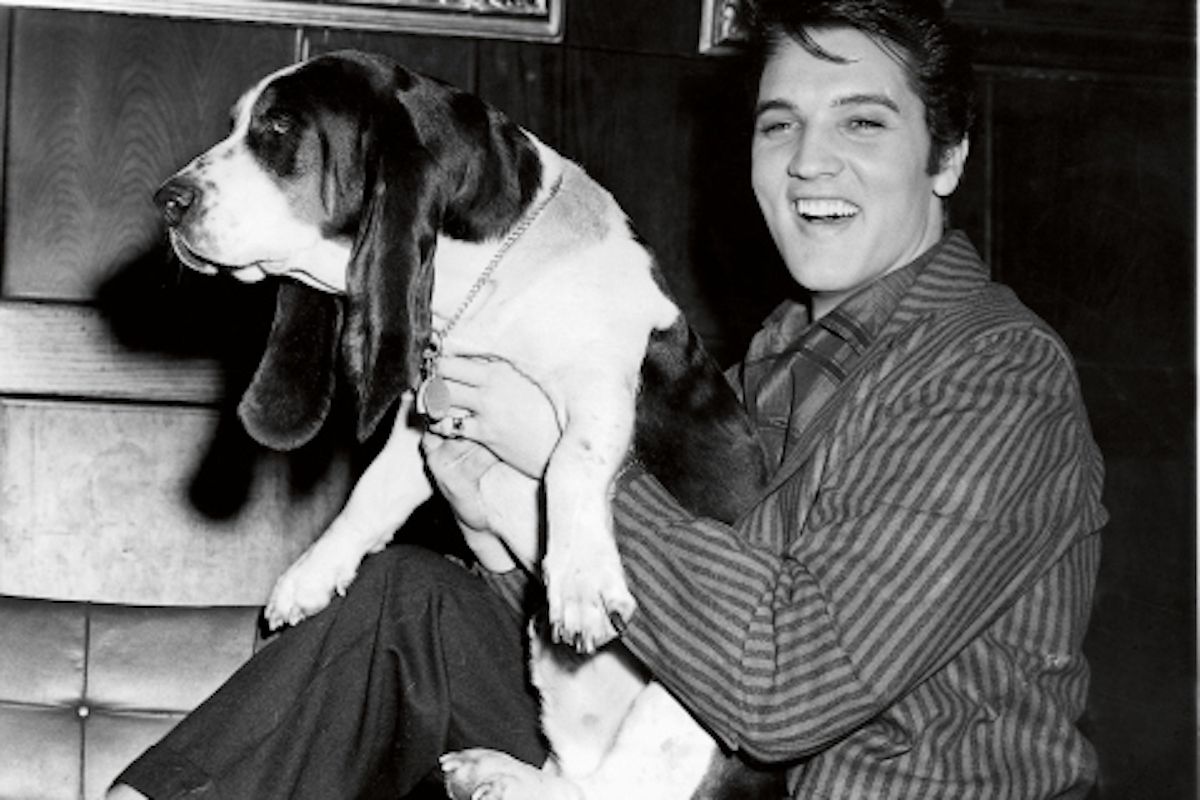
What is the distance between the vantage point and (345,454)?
3.40m

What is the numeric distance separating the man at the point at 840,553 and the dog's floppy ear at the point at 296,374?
198 mm

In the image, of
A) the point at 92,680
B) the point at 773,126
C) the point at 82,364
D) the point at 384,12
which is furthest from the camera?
the point at 384,12

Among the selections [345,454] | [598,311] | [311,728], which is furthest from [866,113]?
[345,454]

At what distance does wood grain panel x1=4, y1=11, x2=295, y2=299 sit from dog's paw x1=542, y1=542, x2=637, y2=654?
6.05ft

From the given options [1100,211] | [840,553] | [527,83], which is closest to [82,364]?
[527,83]

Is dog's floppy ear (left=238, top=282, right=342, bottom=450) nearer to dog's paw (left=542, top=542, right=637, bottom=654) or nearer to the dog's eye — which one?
the dog's eye

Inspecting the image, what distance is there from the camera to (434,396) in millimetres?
2092

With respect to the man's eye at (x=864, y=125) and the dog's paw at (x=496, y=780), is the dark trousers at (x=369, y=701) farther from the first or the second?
the man's eye at (x=864, y=125)

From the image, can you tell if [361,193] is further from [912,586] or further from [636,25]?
[636,25]

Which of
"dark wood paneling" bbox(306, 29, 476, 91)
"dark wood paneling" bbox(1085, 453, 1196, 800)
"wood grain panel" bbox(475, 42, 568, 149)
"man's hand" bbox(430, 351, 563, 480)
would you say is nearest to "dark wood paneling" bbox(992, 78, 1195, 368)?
"dark wood paneling" bbox(1085, 453, 1196, 800)

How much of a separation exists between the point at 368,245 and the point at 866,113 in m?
0.71

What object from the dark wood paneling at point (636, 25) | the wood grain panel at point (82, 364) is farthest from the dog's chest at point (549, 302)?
the dark wood paneling at point (636, 25)

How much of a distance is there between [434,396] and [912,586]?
744mm

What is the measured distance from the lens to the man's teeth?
214cm
